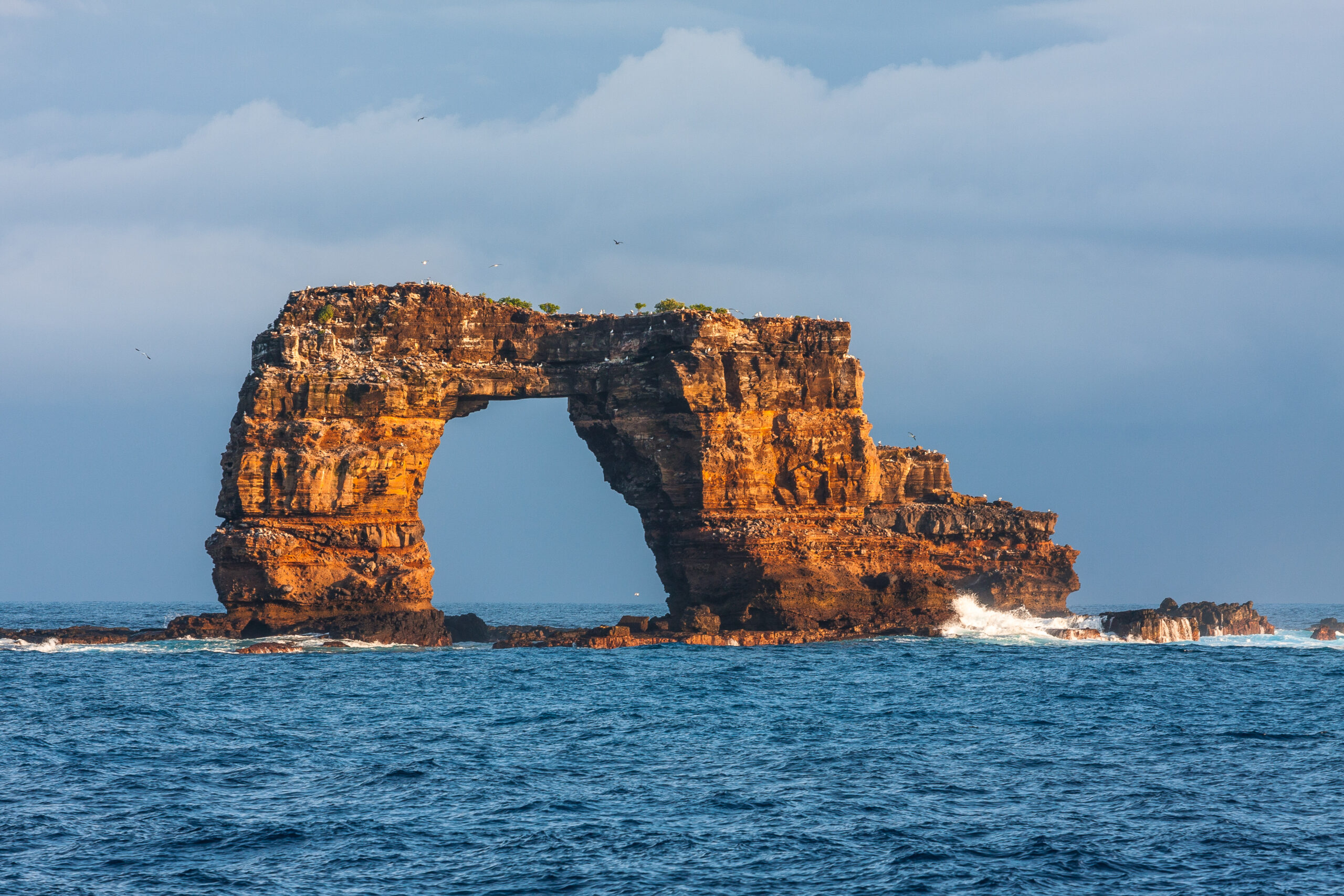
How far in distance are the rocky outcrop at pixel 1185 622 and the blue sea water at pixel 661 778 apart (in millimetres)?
23514

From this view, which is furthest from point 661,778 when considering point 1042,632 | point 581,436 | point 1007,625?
point 1007,625

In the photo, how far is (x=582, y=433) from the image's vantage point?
65750mm

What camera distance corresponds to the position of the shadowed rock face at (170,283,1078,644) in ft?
193

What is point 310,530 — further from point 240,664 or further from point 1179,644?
point 1179,644

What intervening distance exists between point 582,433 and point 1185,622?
40.0 meters

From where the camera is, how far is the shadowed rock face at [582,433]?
193ft

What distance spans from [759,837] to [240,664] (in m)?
31.4

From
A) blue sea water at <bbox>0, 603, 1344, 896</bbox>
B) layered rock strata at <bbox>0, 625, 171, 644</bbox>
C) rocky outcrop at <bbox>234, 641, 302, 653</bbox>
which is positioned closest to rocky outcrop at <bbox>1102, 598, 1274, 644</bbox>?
blue sea water at <bbox>0, 603, 1344, 896</bbox>

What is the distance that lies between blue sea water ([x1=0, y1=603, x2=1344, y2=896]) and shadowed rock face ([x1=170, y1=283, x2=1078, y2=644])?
22.4ft

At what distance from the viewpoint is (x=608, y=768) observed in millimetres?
31422

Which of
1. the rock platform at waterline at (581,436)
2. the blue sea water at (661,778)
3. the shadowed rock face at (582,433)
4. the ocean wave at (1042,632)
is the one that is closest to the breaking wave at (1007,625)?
the ocean wave at (1042,632)

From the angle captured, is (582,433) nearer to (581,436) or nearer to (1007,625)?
(581,436)

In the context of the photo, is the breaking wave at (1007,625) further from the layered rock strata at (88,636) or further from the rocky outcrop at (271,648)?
the layered rock strata at (88,636)

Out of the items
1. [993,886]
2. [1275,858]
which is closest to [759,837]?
[993,886]
